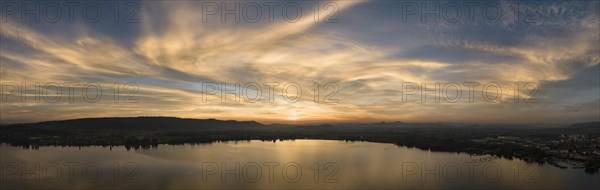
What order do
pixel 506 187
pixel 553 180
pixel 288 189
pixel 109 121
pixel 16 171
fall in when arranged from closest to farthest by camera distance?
pixel 288 189
pixel 506 187
pixel 553 180
pixel 16 171
pixel 109 121

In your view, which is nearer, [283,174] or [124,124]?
[283,174]

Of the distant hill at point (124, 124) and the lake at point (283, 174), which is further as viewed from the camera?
the distant hill at point (124, 124)

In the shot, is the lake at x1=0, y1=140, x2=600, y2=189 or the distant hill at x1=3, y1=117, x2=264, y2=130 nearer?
the lake at x1=0, y1=140, x2=600, y2=189

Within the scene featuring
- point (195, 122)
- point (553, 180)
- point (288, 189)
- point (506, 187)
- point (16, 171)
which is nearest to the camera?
point (288, 189)

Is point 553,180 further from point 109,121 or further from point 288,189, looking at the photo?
point 109,121

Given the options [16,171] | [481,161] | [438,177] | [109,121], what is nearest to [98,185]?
[16,171]

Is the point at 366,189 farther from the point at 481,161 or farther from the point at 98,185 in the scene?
the point at 481,161

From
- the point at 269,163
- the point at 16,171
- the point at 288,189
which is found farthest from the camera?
the point at 269,163

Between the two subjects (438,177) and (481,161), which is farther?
(481,161)

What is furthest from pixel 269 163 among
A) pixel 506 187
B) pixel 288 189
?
pixel 506 187
